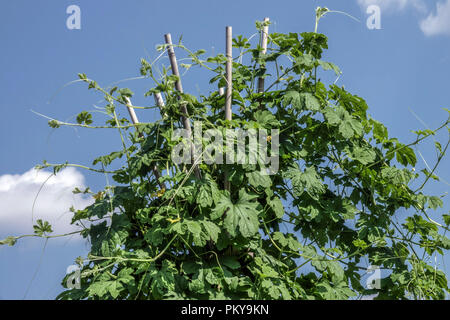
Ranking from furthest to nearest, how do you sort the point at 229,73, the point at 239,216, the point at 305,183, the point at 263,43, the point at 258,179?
the point at 263,43 < the point at 229,73 < the point at 305,183 < the point at 258,179 < the point at 239,216

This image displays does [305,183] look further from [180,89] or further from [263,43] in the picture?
[263,43]

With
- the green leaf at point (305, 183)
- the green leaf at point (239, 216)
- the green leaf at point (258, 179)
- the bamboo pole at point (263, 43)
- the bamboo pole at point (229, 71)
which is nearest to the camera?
the green leaf at point (239, 216)

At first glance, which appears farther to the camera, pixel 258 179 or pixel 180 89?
pixel 180 89

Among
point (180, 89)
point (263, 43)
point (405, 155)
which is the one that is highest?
point (263, 43)

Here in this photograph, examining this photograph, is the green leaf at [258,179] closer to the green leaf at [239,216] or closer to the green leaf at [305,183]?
the green leaf at [239,216]

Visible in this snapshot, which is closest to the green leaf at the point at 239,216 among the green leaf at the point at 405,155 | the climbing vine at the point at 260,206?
the climbing vine at the point at 260,206

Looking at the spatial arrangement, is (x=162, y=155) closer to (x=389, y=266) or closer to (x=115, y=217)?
(x=115, y=217)

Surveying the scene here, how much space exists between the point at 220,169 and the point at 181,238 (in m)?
0.54

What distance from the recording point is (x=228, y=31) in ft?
9.82

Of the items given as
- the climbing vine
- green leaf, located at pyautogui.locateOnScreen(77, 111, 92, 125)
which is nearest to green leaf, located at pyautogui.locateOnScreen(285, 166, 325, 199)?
the climbing vine

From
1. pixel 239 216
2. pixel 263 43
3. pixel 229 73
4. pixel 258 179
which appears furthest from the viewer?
pixel 263 43

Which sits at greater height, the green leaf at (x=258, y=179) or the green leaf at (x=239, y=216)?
the green leaf at (x=258, y=179)

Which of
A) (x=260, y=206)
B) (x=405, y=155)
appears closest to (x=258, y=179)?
(x=260, y=206)

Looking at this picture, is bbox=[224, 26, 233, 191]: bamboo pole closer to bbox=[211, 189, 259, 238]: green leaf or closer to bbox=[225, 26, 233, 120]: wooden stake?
bbox=[225, 26, 233, 120]: wooden stake
